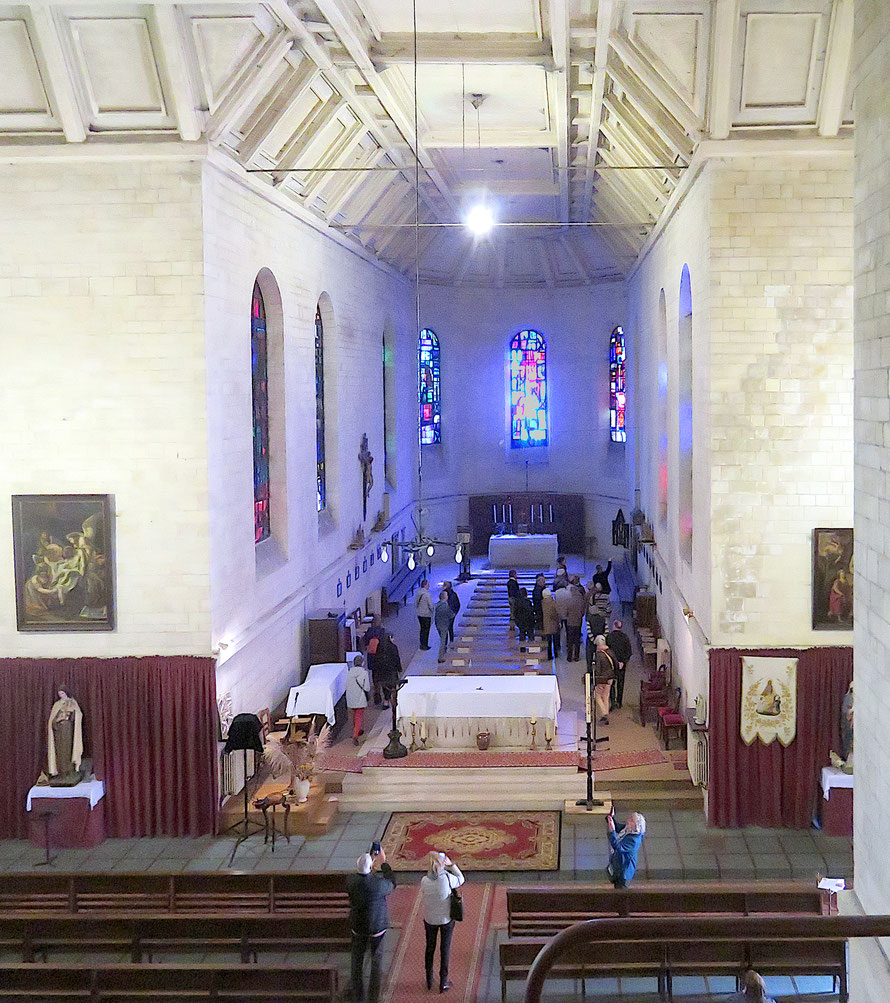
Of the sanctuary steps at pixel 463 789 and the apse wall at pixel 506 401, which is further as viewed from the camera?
the apse wall at pixel 506 401

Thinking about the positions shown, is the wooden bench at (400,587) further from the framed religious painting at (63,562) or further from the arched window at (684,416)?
the framed religious painting at (63,562)

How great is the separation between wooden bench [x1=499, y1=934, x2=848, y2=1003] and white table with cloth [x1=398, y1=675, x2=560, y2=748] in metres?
5.81

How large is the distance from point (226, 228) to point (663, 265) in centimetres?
823

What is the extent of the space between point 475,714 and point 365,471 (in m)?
8.75

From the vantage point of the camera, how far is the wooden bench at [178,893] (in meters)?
10.8

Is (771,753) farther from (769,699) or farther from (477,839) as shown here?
(477,839)

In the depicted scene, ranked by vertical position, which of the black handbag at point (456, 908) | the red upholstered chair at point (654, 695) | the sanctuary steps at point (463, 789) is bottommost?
the sanctuary steps at point (463, 789)

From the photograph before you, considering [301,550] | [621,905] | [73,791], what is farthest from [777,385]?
[73,791]

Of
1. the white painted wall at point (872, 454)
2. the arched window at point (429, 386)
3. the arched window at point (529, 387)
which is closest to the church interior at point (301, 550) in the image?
the white painted wall at point (872, 454)

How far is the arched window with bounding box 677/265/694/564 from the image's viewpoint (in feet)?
55.3

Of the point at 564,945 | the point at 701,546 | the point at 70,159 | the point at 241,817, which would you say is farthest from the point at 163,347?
the point at 564,945

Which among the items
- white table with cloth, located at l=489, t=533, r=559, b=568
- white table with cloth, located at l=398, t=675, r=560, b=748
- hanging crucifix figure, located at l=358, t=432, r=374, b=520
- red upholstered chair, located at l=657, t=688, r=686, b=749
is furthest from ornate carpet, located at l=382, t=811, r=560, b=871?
white table with cloth, located at l=489, t=533, r=559, b=568

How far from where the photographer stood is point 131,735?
44.3 feet

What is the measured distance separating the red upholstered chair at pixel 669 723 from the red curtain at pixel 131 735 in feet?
19.9
